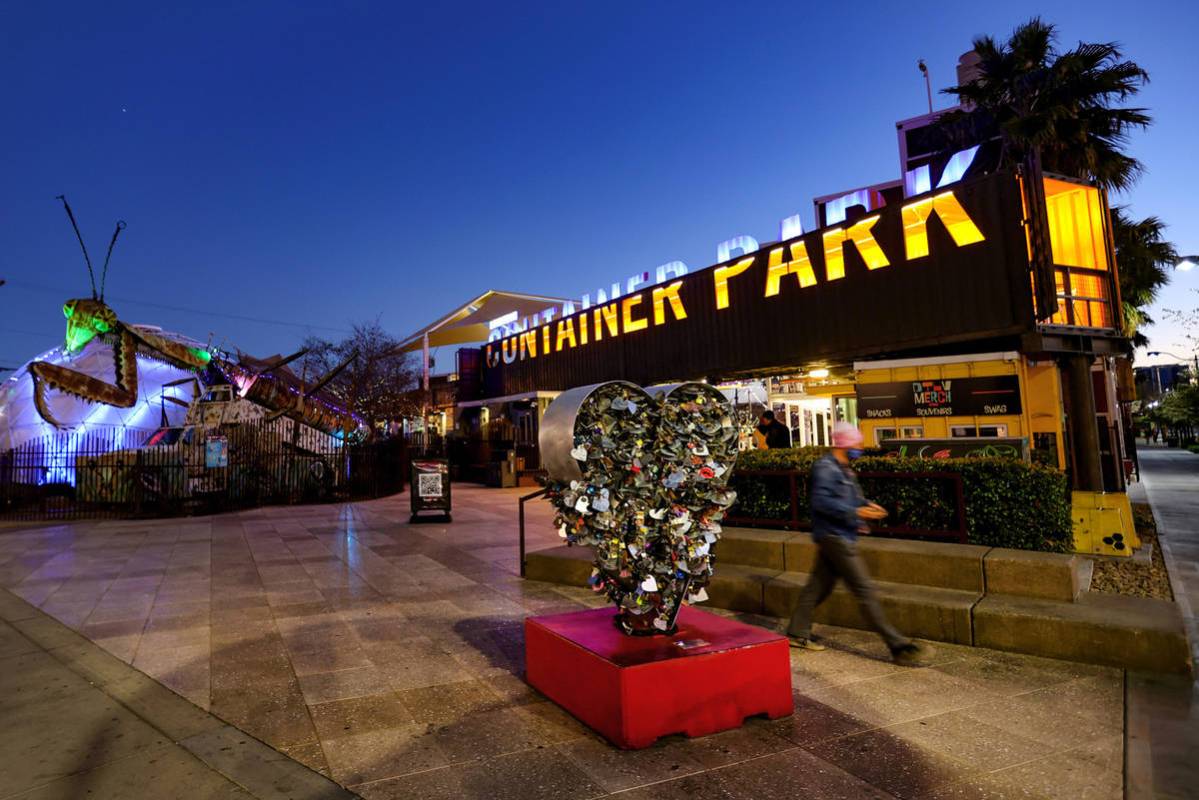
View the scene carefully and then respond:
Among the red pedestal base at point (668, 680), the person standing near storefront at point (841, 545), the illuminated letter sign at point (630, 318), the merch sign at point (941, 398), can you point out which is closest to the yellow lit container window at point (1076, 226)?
the merch sign at point (941, 398)

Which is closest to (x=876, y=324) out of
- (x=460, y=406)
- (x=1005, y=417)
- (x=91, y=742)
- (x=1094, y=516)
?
(x=1005, y=417)

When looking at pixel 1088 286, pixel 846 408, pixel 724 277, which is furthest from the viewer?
pixel 846 408

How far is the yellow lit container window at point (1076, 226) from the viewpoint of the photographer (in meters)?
11.9

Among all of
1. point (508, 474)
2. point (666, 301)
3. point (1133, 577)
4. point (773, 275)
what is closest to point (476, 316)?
point (508, 474)

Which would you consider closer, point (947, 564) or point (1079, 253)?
point (947, 564)

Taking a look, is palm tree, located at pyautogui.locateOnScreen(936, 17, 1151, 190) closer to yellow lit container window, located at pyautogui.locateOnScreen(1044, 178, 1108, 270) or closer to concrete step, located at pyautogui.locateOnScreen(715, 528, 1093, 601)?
yellow lit container window, located at pyautogui.locateOnScreen(1044, 178, 1108, 270)

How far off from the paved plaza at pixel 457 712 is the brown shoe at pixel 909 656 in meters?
0.11

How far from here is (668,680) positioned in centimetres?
357

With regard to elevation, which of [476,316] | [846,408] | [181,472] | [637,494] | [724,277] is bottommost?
[637,494]

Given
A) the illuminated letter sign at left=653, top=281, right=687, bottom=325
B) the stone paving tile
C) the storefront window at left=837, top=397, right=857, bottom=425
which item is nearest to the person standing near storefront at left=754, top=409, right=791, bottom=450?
the illuminated letter sign at left=653, top=281, right=687, bottom=325

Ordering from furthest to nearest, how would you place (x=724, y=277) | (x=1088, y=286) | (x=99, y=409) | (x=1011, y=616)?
(x=99, y=409), (x=724, y=277), (x=1088, y=286), (x=1011, y=616)

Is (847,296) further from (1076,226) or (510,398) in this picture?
(510,398)

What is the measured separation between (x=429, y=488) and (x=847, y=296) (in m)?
10.3

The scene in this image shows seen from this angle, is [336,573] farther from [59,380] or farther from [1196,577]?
[59,380]
